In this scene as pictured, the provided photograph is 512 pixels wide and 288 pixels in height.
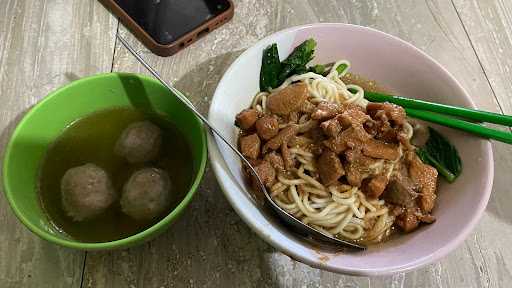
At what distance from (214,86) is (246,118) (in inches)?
15.3

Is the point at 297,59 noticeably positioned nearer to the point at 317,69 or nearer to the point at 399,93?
the point at 317,69

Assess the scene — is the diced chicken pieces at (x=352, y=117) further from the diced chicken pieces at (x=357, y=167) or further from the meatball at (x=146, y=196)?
the meatball at (x=146, y=196)

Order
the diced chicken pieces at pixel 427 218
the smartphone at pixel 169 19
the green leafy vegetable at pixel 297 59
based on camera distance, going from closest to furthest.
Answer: the diced chicken pieces at pixel 427 218 < the green leafy vegetable at pixel 297 59 < the smartphone at pixel 169 19

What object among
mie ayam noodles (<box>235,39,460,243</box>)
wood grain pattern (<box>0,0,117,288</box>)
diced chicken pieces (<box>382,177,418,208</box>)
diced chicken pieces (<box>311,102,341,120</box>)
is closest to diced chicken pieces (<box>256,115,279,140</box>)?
mie ayam noodles (<box>235,39,460,243</box>)

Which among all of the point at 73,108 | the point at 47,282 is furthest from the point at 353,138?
the point at 47,282

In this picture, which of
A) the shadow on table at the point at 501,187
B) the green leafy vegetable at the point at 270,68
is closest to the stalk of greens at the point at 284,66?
the green leafy vegetable at the point at 270,68

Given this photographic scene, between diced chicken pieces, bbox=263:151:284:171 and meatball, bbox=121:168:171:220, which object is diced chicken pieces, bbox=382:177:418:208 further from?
meatball, bbox=121:168:171:220

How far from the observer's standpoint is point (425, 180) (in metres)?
1.31

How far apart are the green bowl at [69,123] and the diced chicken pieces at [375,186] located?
48cm

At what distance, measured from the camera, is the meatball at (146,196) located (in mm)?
1201

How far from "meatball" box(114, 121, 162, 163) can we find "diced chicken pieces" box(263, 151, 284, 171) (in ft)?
1.05

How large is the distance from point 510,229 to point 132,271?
118cm

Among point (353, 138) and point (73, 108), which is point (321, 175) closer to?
point (353, 138)

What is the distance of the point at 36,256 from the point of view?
1.32 m
